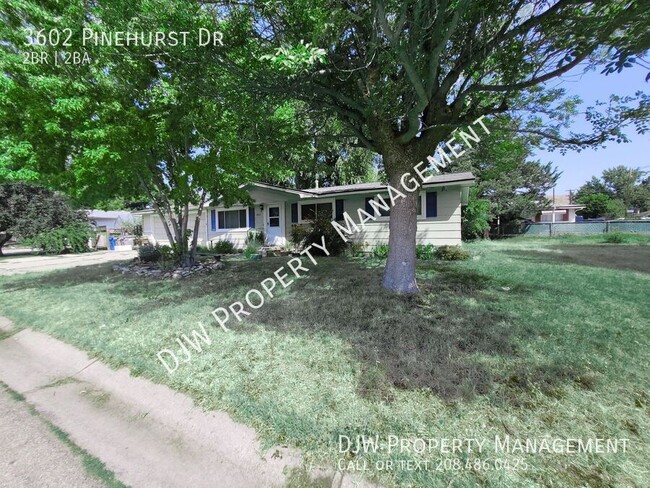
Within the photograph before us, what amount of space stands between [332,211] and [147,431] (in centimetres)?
1165

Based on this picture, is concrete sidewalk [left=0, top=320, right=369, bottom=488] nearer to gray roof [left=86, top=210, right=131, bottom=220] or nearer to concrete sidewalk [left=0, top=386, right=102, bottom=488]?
concrete sidewalk [left=0, top=386, right=102, bottom=488]

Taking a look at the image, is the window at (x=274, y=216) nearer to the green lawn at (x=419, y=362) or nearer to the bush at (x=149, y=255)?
the bush at (x=149, y=255)

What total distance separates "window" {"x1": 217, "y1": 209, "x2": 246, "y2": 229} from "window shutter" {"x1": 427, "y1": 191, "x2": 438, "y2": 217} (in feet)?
31.3

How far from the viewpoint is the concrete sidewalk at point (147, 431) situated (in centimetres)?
206

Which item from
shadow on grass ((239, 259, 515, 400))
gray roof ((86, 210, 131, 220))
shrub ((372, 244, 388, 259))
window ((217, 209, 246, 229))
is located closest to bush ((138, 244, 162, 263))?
window ((217, 209, 246, 229))

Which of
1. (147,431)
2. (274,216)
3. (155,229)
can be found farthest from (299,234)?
(155,229)

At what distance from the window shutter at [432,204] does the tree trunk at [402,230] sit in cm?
672

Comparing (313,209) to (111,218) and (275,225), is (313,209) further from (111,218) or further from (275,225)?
(111,218)

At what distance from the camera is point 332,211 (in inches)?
535

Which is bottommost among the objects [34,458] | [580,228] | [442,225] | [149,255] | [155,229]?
[34,458]

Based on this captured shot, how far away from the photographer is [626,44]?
3574mm

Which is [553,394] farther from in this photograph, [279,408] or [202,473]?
[202,473]

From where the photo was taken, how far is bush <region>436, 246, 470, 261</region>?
10.4 meters

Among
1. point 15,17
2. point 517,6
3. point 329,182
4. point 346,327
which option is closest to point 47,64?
point 15,17
